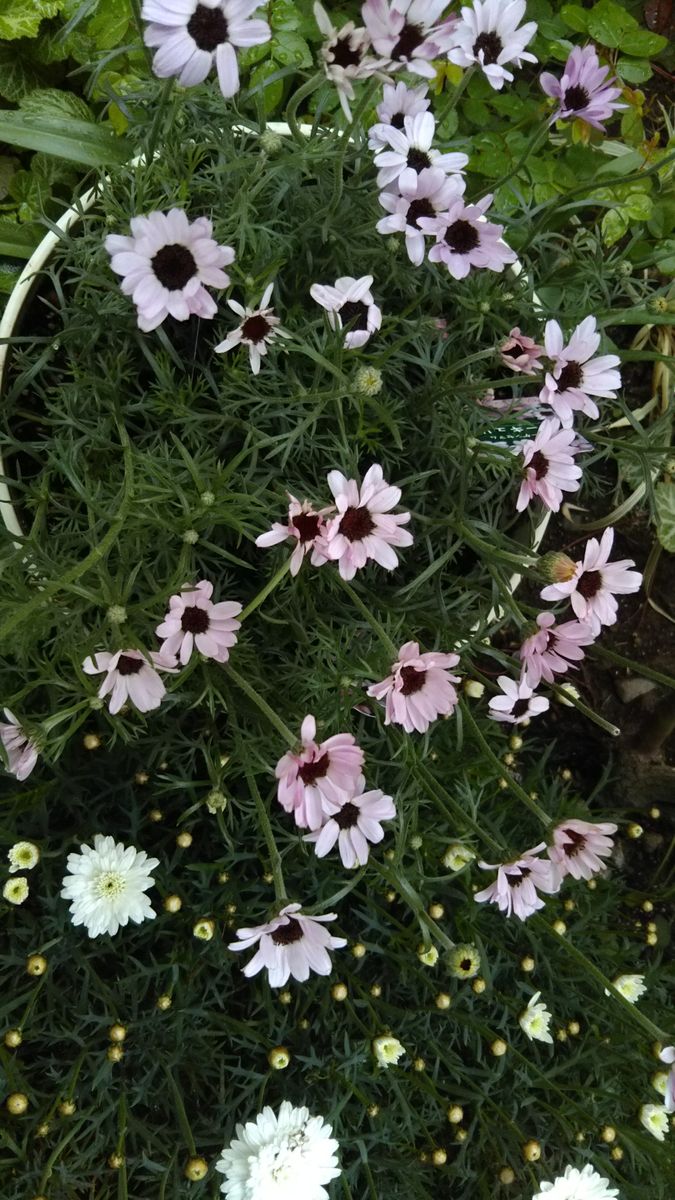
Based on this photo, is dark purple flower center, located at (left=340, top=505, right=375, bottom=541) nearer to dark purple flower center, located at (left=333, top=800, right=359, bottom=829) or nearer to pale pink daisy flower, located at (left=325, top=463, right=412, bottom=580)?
pale pink daisy flower, located at (left=325, top=463, right=412, bottom=580)

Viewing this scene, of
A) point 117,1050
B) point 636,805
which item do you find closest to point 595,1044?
point 636,805

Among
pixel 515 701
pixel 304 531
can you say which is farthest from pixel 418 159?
pixel 515 701

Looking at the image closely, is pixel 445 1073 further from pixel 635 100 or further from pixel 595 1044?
pixel 635 100

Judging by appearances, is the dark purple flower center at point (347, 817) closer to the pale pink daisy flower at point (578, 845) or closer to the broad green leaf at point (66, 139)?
the pale pink daisy flower at point (578, 845)

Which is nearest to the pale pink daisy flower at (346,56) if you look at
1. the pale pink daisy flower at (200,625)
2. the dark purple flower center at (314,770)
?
the pale pink daisy flower at (200,625)

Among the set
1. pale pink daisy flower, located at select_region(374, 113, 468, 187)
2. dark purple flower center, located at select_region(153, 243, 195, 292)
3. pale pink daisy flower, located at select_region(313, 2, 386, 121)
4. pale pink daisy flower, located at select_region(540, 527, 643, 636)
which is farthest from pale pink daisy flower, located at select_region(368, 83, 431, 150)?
pale pink daisy flower, located at select_region(540, 527, 643, 636)

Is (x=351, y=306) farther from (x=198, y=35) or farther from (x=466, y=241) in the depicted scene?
(x=198, y=35)
